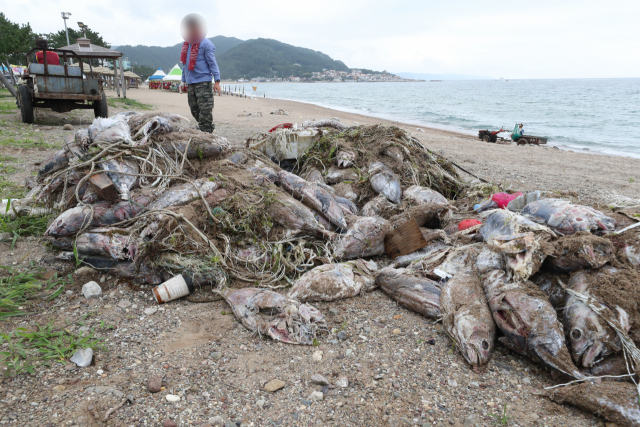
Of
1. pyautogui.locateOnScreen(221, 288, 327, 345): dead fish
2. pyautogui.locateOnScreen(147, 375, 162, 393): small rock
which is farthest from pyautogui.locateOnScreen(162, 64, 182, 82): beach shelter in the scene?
pyautogui.locateOnScreen(147, 375, 162, 393): small rock

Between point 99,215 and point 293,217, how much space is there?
1786 mm

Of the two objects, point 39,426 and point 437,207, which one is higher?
point 437,207

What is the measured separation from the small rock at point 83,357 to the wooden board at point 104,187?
161cm

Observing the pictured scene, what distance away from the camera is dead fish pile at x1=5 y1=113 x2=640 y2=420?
2.39 meters

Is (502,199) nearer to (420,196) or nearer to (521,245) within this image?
(420,196)

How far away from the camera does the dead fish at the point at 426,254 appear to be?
11.0 ft

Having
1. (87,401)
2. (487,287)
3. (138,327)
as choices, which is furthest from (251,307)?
(487,287)

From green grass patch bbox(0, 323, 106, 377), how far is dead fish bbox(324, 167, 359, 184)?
3244 millimetres

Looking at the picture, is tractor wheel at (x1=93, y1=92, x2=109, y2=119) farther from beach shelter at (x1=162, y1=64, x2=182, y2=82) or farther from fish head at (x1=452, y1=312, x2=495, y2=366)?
beach shelter at (x1=162, y1=64, x2=182, y2=82)

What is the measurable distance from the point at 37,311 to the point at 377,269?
2.73 m

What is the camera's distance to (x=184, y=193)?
143 inches

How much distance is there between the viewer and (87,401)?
1974 millimetres

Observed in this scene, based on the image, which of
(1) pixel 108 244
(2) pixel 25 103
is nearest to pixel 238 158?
(1) pixel 108 244

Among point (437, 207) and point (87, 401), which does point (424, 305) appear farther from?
point (87, 401)
